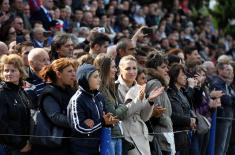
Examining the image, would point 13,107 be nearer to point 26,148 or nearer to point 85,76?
point 26,148

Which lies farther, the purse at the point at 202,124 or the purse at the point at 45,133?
the purse at the point at 202,124

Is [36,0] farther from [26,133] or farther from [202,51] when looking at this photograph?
[26,133]

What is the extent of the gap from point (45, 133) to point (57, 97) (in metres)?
0.46

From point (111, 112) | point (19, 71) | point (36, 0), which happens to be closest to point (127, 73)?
point (111, 112)

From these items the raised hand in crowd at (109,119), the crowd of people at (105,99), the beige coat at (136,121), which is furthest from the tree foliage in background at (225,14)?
the raised hand in crowd at (109,119)

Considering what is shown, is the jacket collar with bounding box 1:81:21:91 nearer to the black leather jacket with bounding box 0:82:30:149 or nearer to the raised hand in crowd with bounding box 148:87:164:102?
the black leather jacket with bounding box 0:82:30:149

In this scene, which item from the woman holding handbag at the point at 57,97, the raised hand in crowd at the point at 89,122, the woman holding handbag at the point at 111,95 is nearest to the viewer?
the raised hand in crowd at the point at 89,122

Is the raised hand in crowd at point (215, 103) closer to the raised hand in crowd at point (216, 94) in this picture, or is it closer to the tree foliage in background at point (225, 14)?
the raised hand in crowd at point (216, 94)

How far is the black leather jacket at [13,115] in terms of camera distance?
27.1 ft

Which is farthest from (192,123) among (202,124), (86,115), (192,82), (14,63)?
(14,63)

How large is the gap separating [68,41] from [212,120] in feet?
10.0

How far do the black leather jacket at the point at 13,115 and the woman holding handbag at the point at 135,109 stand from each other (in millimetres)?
1402

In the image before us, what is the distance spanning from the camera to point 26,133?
8438mm

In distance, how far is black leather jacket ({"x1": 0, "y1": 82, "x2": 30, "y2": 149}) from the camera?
27.1 ft
